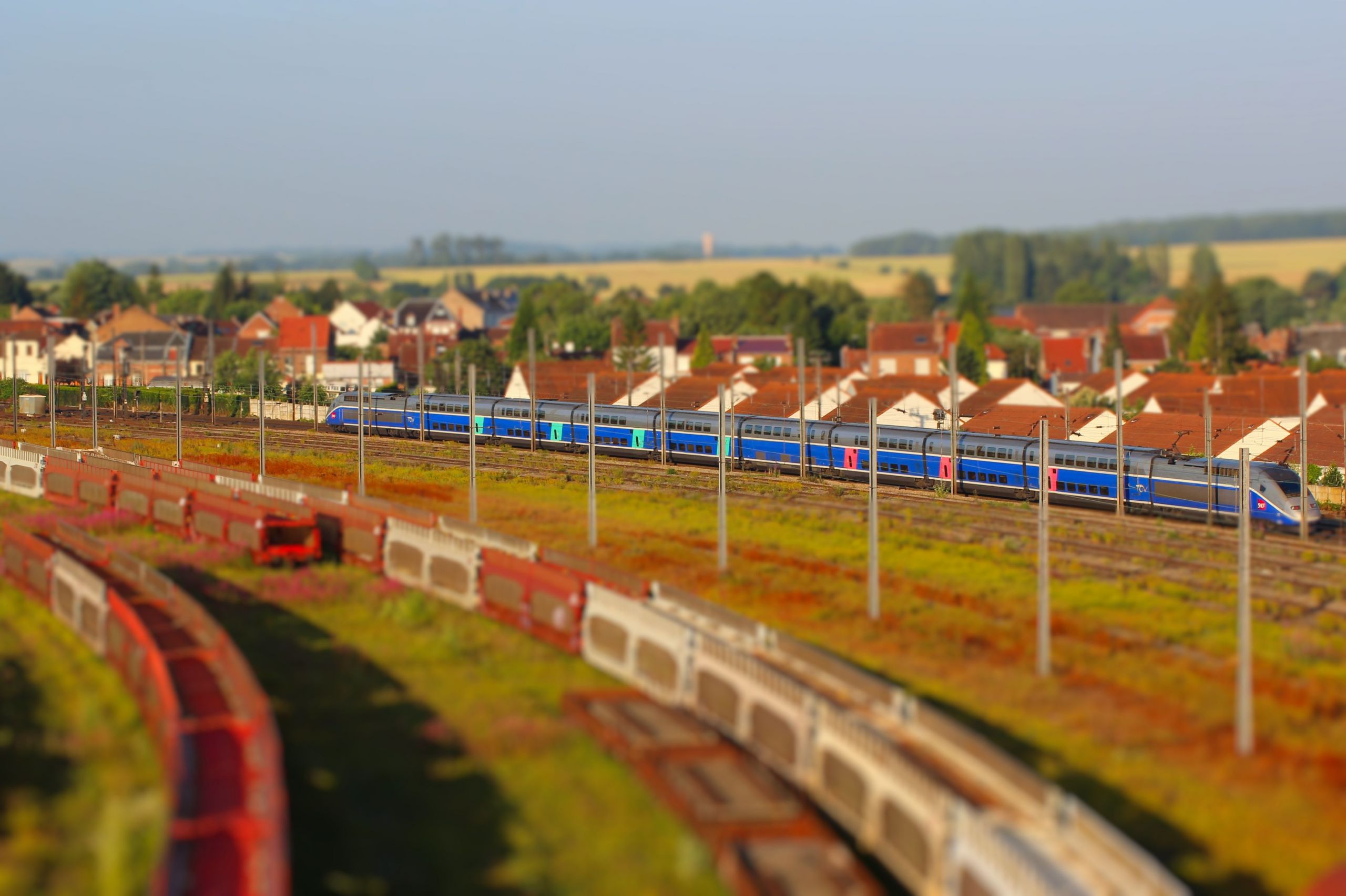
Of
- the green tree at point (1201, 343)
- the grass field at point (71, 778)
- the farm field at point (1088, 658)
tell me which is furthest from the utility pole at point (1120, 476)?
the green tree at point (1201, 343)

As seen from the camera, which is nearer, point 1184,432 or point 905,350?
point 1184,432

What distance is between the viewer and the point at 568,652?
31000mm

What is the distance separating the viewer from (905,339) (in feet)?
469

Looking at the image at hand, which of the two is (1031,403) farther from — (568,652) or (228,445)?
(568,652)

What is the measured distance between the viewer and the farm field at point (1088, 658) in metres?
22.3

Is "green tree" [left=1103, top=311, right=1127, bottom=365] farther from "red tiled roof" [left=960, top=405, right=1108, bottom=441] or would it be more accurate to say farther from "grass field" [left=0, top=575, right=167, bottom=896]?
"grass field" [left=0, top=575, right=167, bottom=896]

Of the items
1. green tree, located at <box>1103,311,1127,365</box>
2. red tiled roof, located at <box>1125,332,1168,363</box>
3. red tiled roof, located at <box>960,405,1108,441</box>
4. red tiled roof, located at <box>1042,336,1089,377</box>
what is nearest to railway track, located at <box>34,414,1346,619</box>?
red tiled roof, located at <box>960,405,1108,441</box>

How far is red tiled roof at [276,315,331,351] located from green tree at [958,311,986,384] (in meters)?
68.4

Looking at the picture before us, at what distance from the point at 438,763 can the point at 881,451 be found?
144 ft

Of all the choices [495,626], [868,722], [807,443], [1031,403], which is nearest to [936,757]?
[868,722]

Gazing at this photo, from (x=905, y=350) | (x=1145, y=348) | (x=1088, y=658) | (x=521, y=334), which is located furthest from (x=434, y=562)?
(x=1145, y=348)

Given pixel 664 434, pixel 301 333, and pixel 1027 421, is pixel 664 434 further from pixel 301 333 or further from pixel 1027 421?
pixel 301 333

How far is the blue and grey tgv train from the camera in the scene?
52312mm

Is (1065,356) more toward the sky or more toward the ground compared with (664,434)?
more toward the sky
